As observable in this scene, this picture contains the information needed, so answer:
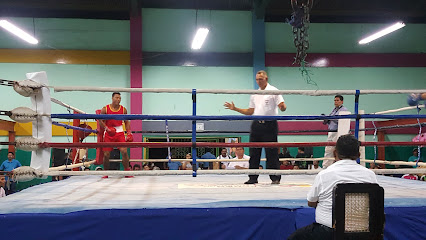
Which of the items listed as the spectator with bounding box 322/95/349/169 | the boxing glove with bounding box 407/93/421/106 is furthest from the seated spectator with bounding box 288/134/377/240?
the spectator with bounding box 322/95/349/169

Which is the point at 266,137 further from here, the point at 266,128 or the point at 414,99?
the point at 414,99

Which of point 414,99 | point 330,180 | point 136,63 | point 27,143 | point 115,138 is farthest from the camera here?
point 136,63

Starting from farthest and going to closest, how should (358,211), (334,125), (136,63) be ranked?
(136,63) → (334,125) → (358,211)

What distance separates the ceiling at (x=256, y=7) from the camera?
10062 millimetres

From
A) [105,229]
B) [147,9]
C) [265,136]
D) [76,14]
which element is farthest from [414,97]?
[76,14]

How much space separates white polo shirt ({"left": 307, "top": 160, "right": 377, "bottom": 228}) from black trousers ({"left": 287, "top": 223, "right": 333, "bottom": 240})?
0.09 ft

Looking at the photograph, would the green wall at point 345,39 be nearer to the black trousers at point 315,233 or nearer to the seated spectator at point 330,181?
the seated spectator at point 330,181

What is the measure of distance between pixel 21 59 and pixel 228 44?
5.85m

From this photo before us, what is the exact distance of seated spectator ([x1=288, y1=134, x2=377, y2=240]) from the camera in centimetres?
189

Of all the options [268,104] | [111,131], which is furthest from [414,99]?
[111,131]

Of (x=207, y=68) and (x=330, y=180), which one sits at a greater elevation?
(x=207, y=68)

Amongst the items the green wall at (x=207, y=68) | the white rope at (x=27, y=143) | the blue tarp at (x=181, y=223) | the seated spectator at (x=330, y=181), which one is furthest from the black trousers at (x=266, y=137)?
the green wall at (x=207, y=68)

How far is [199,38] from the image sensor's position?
9445mm

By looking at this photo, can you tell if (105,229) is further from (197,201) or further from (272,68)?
(272,68)
